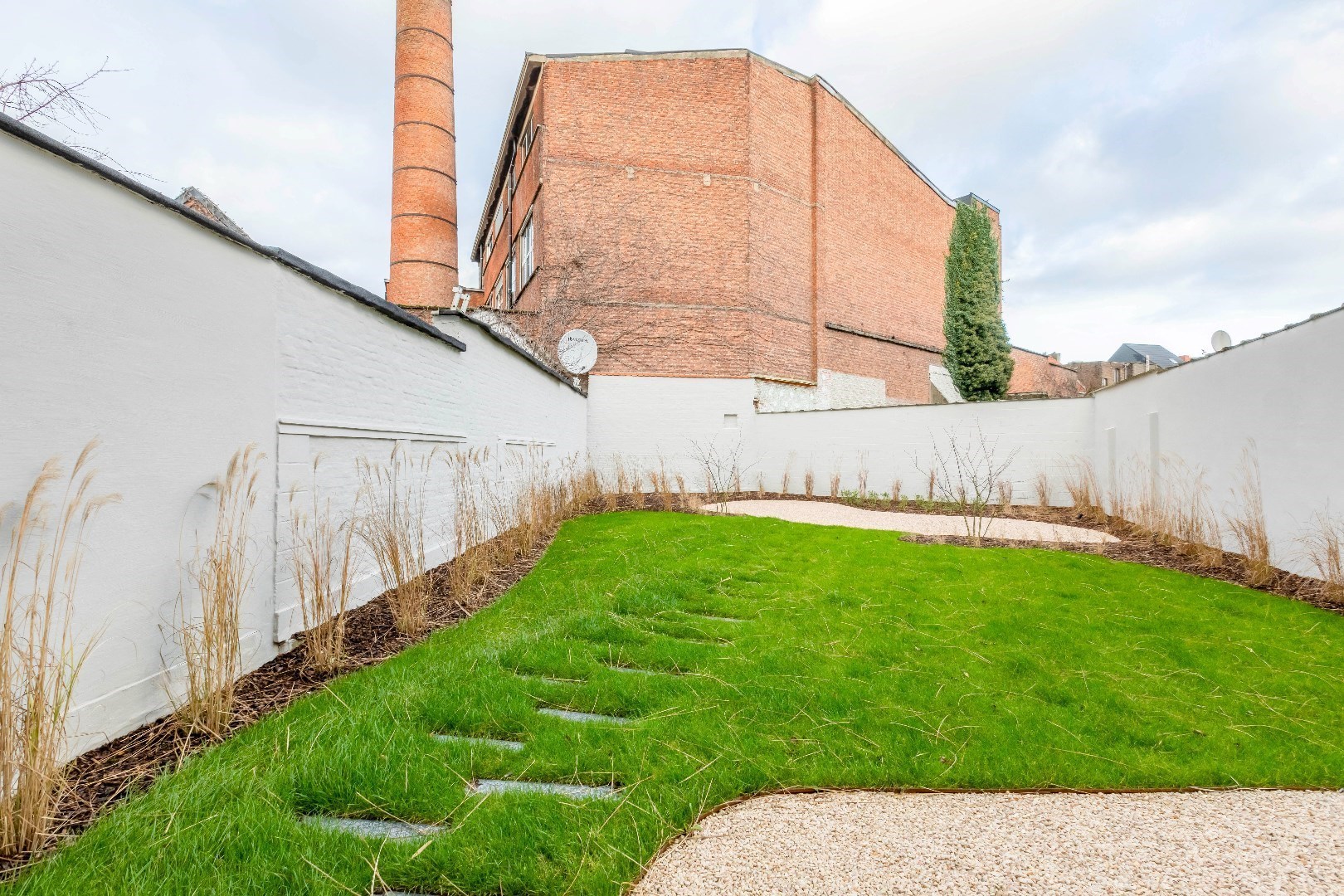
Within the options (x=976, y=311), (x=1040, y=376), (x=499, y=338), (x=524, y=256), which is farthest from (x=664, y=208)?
(x=1040, y=376)

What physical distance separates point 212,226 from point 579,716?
2735mm

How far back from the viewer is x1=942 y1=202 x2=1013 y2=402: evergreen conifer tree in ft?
54.6

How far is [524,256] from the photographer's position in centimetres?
1783

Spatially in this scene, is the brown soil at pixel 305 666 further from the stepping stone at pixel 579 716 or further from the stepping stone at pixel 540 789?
the stepping stone at pixel 579 716

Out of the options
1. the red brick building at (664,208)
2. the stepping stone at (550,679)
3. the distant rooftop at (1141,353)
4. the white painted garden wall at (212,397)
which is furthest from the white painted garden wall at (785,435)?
the distant rooftop at (1141,353)

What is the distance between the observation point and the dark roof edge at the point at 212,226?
1.98 meters

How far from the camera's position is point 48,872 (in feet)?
5.24

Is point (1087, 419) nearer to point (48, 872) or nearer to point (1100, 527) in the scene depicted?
point (1100, 527)

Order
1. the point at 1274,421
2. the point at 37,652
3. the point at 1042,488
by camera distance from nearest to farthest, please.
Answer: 1. the point at 37,652
2. the point at 1274,421
3. the point at 1042,488

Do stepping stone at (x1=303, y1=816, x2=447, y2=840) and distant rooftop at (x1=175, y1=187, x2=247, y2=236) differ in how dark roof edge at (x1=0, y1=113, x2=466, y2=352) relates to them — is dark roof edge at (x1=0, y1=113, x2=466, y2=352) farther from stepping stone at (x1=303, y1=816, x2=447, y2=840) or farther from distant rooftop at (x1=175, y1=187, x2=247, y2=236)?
distant rooftop at (x1=175, y1=187, x2=247, y2=236)

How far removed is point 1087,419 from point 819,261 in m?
8.01

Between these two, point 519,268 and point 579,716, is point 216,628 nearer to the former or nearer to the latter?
point 579,716

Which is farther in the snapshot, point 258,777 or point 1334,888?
point 258,777

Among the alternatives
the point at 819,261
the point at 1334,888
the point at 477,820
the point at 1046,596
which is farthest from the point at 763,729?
the point at 819,261
